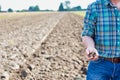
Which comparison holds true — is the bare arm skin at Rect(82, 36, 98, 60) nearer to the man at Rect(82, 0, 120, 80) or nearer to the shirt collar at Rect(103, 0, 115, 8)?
the man at Rect(82, 0, 120, 80)

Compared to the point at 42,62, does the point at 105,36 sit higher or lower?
higher

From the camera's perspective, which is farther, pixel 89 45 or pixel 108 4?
pixel 108 4

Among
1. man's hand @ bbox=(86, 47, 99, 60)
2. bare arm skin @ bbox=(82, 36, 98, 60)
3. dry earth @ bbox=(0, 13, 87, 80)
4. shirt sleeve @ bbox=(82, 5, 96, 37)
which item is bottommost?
dry earth @ bbox=(0, 13, 87, 80)

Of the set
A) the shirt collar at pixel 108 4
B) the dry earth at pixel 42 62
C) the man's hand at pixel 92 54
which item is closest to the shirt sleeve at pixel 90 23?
the shirt collar at pixel 108 4

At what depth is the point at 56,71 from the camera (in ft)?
28.8

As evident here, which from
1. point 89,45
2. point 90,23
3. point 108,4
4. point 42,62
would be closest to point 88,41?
point 89,45

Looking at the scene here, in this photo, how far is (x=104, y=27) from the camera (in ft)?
11.8

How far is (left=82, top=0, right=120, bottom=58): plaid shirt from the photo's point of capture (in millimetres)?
3572

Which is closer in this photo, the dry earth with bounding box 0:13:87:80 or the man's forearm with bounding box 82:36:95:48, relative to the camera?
the man's forearm with bounding box 82:36:95:48

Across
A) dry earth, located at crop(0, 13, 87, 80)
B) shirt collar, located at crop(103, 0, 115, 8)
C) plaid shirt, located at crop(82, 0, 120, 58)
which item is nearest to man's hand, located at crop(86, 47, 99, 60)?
plaid shirt, located at crop(82, 0, 120, 58)

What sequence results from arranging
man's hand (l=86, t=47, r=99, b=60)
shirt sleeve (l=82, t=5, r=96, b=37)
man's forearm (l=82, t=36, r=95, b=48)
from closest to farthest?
man's hand (l=86, t=47, r=99, b=60), man's forearm (l=82, t=36, r=95, b=48), shirt sleeve (l=82, t=5, r=96, b=37)

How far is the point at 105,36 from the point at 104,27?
0.08 m

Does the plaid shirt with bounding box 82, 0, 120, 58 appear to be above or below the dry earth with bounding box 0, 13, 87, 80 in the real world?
above

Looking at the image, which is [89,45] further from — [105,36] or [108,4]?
[108,4]
